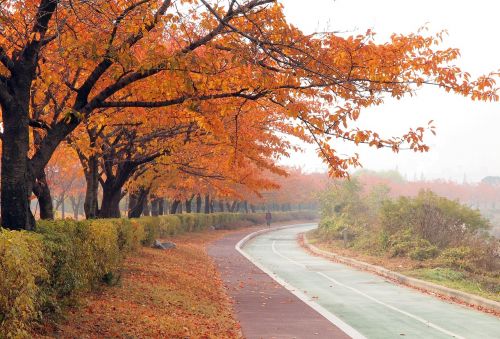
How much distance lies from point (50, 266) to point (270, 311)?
19.8ft

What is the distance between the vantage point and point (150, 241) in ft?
84.2

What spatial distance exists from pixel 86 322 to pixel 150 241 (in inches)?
667

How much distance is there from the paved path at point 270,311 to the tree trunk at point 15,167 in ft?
13.7

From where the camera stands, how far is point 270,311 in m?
12.9

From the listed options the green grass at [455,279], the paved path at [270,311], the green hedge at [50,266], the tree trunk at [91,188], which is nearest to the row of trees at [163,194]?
the tree trunk at [91,188]

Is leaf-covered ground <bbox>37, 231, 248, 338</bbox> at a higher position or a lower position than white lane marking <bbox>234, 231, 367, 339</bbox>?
higher

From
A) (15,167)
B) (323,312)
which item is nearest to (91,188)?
(323,312)

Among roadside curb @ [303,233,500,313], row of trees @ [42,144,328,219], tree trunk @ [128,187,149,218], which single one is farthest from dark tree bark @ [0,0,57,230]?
tree trunk @ [128,187,149,218]

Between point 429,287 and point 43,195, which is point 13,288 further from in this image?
point 429,287

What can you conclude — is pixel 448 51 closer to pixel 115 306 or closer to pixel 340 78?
pixel 340 78

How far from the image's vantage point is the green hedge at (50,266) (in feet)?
19.0

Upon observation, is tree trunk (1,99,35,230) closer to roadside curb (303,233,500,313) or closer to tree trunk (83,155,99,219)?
tree trunk (83,155,99,219)

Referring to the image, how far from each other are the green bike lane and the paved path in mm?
342

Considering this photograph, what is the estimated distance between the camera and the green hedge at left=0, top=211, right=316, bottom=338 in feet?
19.0
